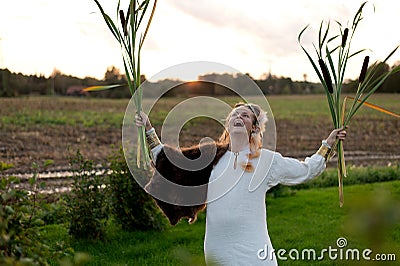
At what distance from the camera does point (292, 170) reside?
138 inches

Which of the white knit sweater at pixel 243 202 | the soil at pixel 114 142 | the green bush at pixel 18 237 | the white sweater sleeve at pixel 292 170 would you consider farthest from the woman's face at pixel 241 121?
the soil at pixel 114 142

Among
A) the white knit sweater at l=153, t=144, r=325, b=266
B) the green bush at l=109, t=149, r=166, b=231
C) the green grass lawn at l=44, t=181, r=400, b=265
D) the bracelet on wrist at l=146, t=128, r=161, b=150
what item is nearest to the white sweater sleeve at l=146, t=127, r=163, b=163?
the bracelet on wrist at l=146, t=128, r=161, b=150

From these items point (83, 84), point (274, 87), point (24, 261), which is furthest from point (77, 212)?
point (274, 87)

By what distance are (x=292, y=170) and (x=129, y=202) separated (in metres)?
3.36

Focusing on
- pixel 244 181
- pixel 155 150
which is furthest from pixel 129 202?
pixel 244 181

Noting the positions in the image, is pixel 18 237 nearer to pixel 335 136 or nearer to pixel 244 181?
pixel 244 181

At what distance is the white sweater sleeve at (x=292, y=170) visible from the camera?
3.50 metres

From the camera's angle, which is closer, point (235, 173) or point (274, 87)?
point (235, 173)

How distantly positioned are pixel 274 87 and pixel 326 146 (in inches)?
2097

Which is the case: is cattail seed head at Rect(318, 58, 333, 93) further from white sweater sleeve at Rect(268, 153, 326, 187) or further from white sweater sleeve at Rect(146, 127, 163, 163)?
white sweater sleeve at Rect(146, 127, 163, 163)

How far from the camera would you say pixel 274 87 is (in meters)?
56.2

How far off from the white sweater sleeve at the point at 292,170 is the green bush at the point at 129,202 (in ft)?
10.4

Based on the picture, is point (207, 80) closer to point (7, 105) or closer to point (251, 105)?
point (251, 105)

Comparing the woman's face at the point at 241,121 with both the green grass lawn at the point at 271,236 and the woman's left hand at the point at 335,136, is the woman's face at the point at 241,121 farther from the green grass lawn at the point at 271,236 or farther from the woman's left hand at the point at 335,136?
A: the green grass lawn at the point at 271,236
